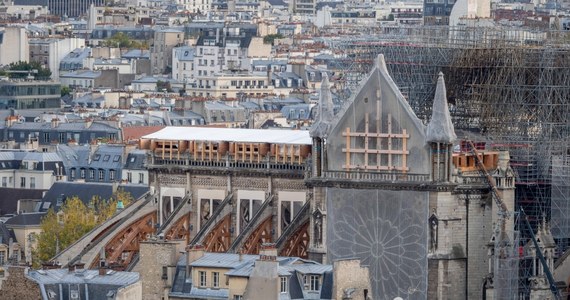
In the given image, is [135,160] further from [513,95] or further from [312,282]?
[312,282]

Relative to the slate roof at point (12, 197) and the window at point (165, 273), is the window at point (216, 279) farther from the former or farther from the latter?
the slate roof at point (12, 197)

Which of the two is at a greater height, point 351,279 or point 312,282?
point 351,279

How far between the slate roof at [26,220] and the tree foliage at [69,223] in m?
0.61

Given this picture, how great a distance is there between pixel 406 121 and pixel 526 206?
8.48 m

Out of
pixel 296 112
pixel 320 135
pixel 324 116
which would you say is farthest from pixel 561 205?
pixel 296 112

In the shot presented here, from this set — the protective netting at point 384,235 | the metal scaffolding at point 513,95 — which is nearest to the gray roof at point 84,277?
the protective netting at point 384,235

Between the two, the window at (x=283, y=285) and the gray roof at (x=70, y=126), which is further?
the gray roof at (x=70, y=126)

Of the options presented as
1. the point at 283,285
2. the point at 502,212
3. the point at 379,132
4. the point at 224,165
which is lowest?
the point at 283,285

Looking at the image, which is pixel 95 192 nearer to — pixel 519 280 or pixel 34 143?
pixel 34 143

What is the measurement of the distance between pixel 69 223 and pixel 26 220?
757cm

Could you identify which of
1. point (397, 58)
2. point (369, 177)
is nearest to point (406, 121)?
point (369, 177)

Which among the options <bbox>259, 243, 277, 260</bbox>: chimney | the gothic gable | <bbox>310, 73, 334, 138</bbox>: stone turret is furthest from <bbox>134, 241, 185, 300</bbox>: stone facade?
the gothic gable

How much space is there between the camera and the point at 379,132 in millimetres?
107938

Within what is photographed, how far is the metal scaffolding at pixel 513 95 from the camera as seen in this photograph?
376 ft
